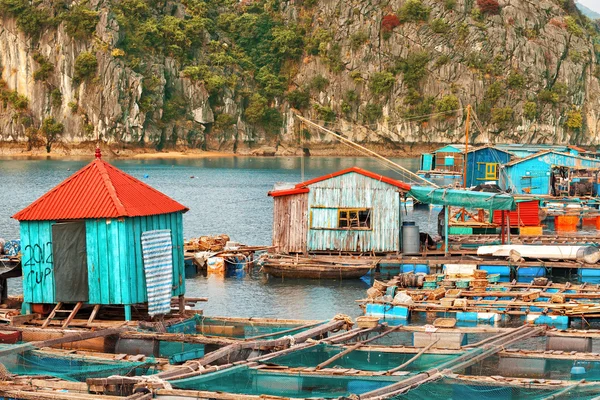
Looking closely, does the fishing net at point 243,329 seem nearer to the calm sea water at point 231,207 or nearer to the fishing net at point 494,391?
the fishing net at point 494,391

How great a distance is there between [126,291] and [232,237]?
35.7 meters

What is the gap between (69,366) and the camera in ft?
75.6

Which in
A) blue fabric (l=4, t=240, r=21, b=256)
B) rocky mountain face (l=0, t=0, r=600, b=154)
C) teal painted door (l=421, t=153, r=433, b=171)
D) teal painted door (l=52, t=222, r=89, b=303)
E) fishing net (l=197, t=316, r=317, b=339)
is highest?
rocky mountain face (l=0, t=0, r=600, b=154)

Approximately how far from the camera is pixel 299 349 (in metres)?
23.1

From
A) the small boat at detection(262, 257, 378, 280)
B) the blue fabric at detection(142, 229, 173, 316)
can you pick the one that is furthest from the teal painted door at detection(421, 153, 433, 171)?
the blue fabric at detection(142, 229, 173, 316)

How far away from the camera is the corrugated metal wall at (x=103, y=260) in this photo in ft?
85.2

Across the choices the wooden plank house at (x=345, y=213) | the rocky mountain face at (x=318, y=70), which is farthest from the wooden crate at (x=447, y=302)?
the rocky mountain face at (x=318, y=70)

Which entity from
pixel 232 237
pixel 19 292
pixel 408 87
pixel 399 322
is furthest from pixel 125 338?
pixel 408 87

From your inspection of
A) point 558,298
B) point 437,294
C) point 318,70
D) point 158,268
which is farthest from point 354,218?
point 318,70

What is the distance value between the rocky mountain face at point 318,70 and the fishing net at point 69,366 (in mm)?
134154

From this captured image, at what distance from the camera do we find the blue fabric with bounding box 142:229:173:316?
2647cm

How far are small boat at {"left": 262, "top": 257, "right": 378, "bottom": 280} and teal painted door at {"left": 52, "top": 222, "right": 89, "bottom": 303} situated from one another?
16.5 m

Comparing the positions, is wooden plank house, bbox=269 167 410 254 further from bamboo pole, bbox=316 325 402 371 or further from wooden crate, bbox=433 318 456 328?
bamboo pole, bbox=316 325 402 371

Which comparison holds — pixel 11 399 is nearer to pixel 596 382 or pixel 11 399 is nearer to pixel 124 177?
pixel 124 177
